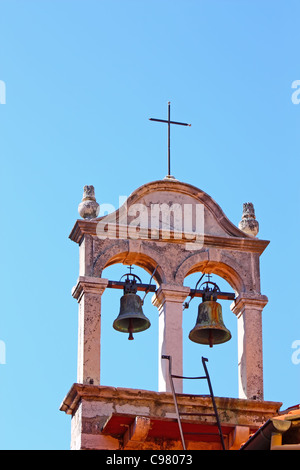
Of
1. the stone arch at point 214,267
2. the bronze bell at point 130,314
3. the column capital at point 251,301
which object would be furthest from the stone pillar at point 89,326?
the column capital at point 251,301

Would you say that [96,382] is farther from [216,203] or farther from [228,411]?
[216,203]

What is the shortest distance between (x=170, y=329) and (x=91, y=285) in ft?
3.66

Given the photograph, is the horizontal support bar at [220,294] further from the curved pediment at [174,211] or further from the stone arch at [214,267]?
the curved pediment at [174,211]

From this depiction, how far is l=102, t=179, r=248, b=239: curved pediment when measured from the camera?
2109 cm

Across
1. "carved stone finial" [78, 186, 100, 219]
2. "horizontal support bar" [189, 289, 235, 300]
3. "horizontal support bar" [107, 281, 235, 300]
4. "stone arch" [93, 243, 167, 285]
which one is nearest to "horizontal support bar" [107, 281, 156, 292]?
"horizontal support bar" [107, 281, 235, 300]

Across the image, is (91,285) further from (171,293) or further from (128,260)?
(171,293)

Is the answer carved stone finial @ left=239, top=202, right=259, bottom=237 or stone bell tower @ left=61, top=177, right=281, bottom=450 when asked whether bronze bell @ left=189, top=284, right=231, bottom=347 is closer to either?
stone bell tower @ left=61, top=177, right=281, bottom=450

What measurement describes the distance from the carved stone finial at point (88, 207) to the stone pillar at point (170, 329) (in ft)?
4.17

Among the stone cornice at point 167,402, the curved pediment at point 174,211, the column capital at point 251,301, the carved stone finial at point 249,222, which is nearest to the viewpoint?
the stone cornice at point 167,402

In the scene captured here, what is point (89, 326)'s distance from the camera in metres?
20.3

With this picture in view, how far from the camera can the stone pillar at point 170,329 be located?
2030 cm

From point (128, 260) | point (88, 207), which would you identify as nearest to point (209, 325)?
point (128, 260)
